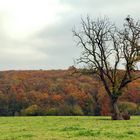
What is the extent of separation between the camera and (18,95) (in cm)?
9281

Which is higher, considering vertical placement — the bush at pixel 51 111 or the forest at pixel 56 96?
the forest at pixel 56 96

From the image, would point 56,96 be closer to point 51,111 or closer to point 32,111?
point 51,111

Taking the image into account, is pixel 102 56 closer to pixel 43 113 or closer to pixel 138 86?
pixel 43 113

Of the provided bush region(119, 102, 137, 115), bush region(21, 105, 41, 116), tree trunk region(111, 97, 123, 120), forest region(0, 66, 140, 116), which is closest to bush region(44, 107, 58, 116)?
forest region(0, 66, 140, 116)

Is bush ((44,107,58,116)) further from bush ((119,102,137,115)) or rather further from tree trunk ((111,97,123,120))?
tree trunk ((111,97,123,120))

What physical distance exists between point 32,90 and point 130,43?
2143 inches

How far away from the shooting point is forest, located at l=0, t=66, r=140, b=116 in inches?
3452

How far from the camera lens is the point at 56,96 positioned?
327 feet

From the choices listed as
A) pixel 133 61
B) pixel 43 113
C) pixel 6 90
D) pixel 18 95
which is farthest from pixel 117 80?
pixel 6 90

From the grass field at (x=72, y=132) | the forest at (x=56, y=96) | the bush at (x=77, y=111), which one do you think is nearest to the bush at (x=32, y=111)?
the forest at (x=56, y=96)

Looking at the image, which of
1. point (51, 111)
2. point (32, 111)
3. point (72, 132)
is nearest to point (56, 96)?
point (51, 111)

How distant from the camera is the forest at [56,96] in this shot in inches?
3452

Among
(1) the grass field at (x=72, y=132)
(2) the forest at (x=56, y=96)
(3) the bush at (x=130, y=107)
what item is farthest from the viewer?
(2) the forest at (x=56, y=96)

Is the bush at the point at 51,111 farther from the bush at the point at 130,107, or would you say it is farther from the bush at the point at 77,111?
the bush at the point at 130,107
